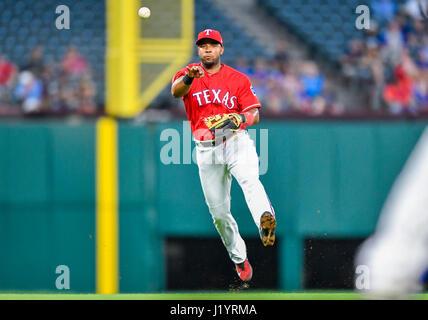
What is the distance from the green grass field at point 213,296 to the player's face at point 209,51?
1600mm

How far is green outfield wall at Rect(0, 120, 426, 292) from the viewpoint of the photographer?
5.41 m

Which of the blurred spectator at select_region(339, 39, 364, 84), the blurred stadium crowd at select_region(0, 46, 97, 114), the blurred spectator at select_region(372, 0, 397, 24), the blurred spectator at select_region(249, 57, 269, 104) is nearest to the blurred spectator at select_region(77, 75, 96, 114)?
the blurred stadium crowd at select_region(0, 46, 97, 114)

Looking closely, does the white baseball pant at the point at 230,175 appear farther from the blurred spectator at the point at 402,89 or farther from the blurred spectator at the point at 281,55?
the blurred spectator at the point at 402,89

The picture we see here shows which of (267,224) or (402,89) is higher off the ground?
(402,89)

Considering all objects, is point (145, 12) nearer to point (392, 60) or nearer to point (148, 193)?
point (148, 193)

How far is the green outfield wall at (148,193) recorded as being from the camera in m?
5.41

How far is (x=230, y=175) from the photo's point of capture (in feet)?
13.6

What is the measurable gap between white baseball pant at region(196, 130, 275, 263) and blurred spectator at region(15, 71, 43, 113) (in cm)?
193

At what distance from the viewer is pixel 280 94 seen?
562 centimetres

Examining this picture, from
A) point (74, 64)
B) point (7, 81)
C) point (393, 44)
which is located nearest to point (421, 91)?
point (393, 44)

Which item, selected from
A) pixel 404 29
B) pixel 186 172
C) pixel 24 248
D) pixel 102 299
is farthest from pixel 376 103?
pixel 24 248

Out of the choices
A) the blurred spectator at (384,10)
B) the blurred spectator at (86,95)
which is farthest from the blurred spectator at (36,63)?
the blurred spectator at (384,10)

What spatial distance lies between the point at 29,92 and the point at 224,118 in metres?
2.26
